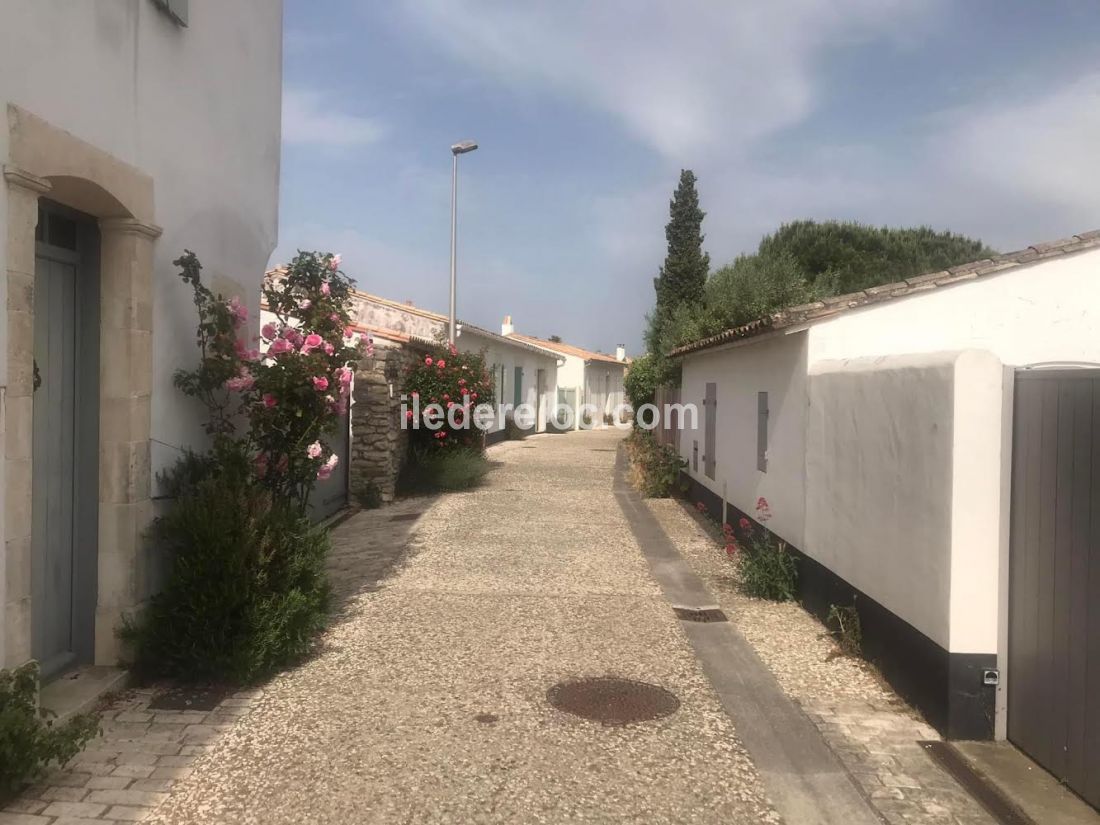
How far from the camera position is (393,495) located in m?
12.9

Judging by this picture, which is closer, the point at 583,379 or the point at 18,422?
the point at 18,422

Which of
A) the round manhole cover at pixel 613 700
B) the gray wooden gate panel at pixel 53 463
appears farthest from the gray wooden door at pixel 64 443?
the round manhole cover at pixel 613 700

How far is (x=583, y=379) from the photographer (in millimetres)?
38312

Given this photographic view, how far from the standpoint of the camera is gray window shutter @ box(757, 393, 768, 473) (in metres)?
8.41

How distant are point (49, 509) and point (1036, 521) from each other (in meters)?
5.19

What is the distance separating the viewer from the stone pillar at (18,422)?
377 centimetres

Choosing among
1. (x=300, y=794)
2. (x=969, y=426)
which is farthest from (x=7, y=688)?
(x=969, y=426)

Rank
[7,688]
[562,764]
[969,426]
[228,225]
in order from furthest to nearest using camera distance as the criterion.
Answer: [228,225]
[969,426]
[562,764]
[7,688]

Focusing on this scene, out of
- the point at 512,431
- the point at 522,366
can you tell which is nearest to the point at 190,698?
the point at 512,431

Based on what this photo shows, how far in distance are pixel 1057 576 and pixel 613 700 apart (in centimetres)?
237

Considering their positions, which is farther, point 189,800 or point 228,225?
point 228,225

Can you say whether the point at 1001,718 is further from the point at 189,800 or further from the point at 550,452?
the point at 550,452

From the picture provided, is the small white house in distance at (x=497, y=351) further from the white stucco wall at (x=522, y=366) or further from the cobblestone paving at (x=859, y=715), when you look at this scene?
the cobblestone paving at (x=859, y=715)

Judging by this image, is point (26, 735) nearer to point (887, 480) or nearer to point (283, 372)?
point (283, 372)
